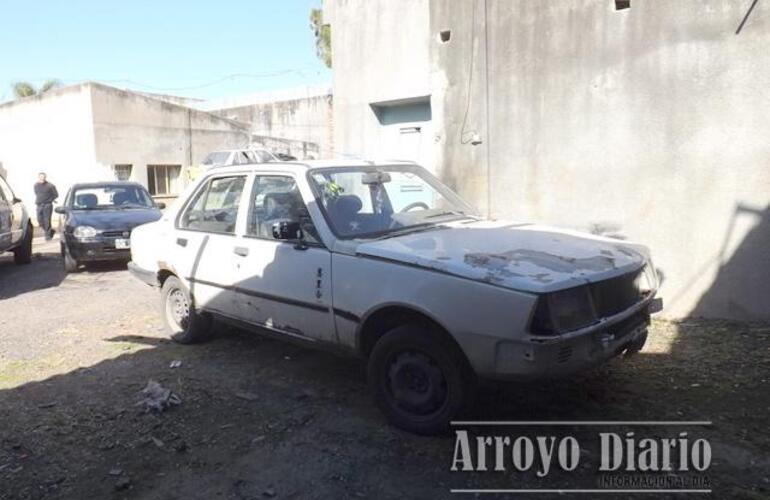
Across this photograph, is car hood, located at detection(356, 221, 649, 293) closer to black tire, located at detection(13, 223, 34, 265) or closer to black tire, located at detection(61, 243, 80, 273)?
black tire, located at detection(61, 243, 80, 273)

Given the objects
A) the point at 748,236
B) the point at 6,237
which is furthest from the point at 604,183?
the point at 6,237

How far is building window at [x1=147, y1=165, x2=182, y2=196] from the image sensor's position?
20375mm

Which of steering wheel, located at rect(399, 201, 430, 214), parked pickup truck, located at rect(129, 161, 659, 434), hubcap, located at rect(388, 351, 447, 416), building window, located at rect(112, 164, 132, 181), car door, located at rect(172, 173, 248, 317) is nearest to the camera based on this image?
parked pickup truck, located at rect(129, 161, 659, 434)

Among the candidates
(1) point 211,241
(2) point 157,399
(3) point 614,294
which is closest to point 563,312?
(3) point 614,294

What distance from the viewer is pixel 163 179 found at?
68.4ft

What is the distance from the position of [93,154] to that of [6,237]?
377 inches

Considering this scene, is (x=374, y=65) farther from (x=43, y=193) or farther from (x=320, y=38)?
(x=320, y=38)

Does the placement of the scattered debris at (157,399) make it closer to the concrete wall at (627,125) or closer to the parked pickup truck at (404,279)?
the parked pickup truck at (404,279)

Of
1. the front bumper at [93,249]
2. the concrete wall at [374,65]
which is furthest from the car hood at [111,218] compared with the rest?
the concrete wall at [374,65]

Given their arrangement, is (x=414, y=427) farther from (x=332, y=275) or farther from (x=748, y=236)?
(x=748, y=236)

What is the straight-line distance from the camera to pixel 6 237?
9.80 meters

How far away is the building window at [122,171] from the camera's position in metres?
19.2

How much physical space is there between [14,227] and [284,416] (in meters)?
8.48

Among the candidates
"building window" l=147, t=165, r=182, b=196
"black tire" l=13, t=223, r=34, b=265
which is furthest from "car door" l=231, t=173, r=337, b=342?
"building window" l=147, t=165, r=182, b=196
